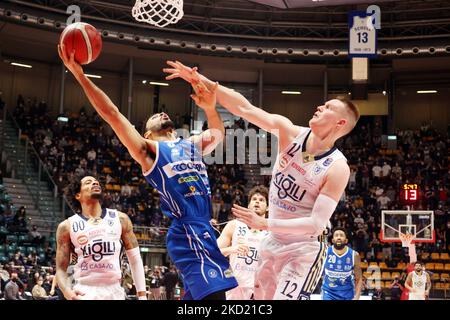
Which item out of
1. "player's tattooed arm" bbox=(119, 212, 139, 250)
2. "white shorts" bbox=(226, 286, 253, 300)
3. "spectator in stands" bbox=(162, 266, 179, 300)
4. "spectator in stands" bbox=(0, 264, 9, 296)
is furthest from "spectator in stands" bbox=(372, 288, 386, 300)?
"player's tattooed arm" bbox=(119, 212, 139, 250)

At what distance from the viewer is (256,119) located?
17.5ft

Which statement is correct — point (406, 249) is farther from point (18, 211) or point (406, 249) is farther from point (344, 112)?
point (344, 112)

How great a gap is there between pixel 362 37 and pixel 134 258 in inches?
524

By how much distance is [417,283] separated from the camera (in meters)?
14.5

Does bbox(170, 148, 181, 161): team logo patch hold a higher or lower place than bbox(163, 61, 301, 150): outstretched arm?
lower

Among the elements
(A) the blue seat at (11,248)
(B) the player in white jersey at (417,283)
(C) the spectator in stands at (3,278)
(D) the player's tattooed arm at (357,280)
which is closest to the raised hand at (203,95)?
(D) the player's tattooed arm at (357,280)

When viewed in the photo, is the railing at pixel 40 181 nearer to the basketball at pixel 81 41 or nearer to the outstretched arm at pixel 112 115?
the basketball at pixel 81 41

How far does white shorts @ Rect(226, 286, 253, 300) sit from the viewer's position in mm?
8031

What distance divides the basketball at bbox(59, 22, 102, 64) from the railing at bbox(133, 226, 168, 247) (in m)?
14.2

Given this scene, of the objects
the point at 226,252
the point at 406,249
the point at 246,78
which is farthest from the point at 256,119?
the point at 246,78

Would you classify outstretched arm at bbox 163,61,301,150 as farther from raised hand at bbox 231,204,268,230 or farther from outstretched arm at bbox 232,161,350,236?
raised hand at bbox 231,204,268,230

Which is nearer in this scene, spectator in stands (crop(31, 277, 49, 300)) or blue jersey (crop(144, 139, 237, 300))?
blue jersey (crop(144, 139, 237, 300))

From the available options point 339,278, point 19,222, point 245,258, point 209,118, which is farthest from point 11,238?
point 209,118

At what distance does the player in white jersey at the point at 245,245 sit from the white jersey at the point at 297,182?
2746 millimetres
